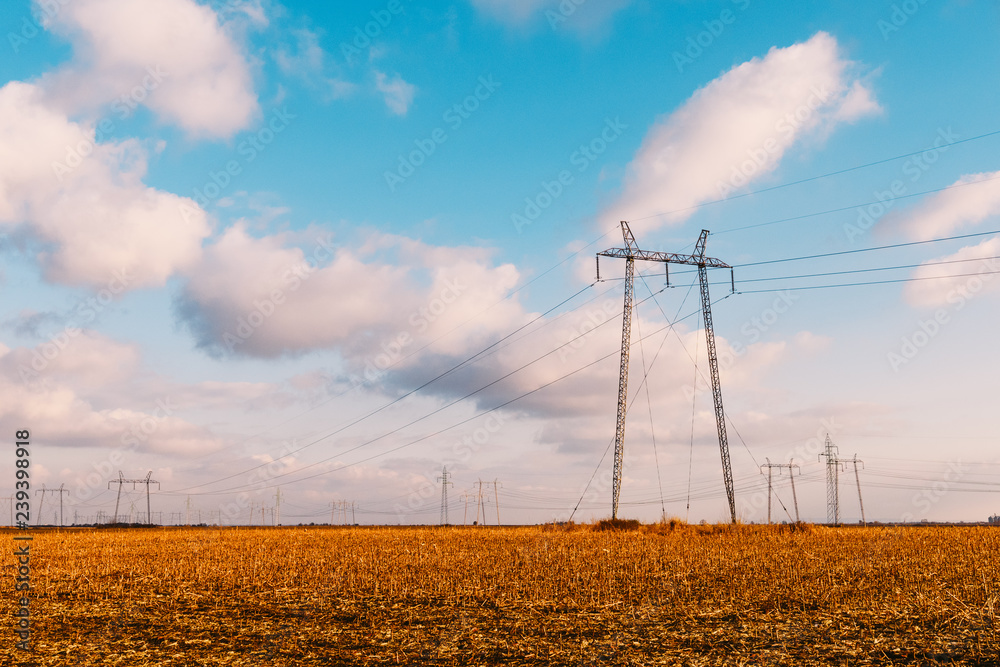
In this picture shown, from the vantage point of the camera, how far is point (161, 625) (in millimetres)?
18000

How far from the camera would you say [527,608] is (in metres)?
19.1

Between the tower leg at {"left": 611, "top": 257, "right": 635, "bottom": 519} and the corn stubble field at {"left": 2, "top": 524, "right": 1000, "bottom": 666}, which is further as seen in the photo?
the tower leg at {"left": 611, "top": 257, "right": 635, "bottom": 519}

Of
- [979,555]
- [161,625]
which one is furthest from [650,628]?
[979,555]

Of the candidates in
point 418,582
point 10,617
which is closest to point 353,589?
point 418,582

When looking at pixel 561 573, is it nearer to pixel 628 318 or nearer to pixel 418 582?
pixel 418 582

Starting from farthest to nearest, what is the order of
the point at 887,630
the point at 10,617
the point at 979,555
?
the point at 979,555 → the point at 10,617 → the point at 887,630

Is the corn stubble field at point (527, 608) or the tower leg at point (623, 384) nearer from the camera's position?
the corn stubble field at point (527, 608)

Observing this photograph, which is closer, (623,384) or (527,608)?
(527,608)

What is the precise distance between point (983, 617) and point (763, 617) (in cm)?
508

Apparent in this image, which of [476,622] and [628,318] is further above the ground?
[628,318]

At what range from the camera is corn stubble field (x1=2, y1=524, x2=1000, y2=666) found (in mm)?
14547

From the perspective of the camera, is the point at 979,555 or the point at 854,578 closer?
the point at 854,578

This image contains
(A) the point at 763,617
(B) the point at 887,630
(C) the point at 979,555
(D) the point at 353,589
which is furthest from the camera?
(C) the point at 979,555

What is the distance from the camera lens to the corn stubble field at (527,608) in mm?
14547
